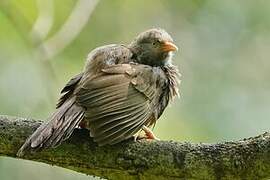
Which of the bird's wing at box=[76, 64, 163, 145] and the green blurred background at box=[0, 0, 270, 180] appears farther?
the green blurred background at box=[0, 0, 270, 180]

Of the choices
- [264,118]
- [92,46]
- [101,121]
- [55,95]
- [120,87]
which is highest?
[92,46]

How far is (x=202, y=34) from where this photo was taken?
800cm

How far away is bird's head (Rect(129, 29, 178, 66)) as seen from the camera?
14.7ft

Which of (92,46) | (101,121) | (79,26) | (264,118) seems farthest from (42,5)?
(101,121)

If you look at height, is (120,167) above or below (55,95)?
below

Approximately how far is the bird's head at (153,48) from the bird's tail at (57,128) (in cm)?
82

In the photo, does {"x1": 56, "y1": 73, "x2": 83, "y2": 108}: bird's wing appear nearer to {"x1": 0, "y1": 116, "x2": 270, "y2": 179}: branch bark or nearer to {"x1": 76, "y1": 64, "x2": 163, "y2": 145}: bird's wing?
{"x1": 76, "y1": 64, "x2": 163, "y2": 145}: bird's wing

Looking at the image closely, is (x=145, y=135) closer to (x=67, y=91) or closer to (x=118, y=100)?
(x=118, y=100)

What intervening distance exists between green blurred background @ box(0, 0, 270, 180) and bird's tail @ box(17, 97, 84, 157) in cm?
145

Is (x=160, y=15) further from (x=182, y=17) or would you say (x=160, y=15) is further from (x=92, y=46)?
(x=92, y=46)

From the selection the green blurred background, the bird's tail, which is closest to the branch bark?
the bird's tail

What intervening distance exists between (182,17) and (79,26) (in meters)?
2.00

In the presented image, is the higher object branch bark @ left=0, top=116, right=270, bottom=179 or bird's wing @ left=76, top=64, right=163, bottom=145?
bird's wing @ left=76, top=64, right=163, bottom=145

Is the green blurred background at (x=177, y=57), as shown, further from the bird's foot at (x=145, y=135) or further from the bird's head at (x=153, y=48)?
the bird's foot at (x=145, y=135)
